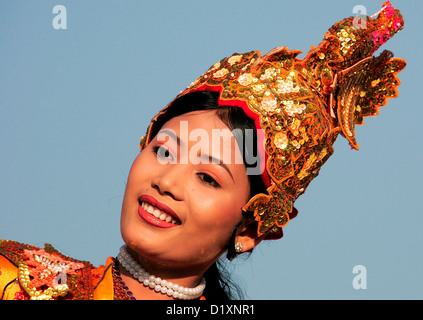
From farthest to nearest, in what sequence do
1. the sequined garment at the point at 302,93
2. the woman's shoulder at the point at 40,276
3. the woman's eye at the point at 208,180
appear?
the sequined garment at the point at 302,93 < the woman's eye at the point at 208,180 < the woman's shoulder at the point at 40,276

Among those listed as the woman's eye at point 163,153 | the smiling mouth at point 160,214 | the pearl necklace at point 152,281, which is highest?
the woman's eye at point 163,153

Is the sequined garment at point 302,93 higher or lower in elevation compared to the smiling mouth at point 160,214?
higher

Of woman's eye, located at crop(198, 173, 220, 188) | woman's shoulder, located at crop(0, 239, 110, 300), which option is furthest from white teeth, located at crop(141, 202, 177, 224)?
woman's shoulder, located at crop(0, 239, 110, 300)

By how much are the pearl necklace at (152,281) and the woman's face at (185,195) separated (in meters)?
0.06

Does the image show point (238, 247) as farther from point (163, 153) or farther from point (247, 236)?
point (163, 153)

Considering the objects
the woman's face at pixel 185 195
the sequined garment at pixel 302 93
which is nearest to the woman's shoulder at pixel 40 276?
the woman's face at pixel 185 195

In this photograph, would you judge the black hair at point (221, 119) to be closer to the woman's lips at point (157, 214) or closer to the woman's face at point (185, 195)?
the woman's face at point (185, 195)

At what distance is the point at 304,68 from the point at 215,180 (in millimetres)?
990

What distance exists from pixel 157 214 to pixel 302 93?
3.65 ft

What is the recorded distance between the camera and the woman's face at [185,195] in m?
3.68

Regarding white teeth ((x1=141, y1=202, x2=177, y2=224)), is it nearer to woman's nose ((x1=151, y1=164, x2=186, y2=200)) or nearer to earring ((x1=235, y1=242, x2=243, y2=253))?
woman's nose ((x1=151, y1=164, x2=186, y2=200))

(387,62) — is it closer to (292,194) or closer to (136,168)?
(292,194)

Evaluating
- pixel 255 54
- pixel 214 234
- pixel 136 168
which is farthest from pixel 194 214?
pixel 255 54

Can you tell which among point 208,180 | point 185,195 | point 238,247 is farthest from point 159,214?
point 238,247
